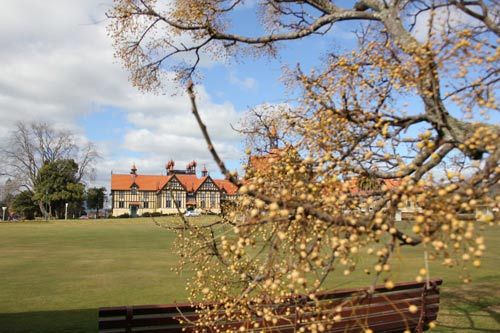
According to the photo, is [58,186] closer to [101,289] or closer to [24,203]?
[24,203]

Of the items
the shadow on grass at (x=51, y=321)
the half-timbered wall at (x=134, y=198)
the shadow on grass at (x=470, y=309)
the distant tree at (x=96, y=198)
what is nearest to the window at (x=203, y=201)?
the shadow on grass at (x=51, y=321)

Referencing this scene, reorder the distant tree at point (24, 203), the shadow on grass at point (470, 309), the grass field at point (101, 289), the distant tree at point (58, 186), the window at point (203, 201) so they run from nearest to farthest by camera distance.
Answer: the window at point (203, 201) < the shadow on grass at point (470, 309) < the grass field at point (101, 289) < the distant tree at point (58, 186) < the distant tree at point (24, 203)

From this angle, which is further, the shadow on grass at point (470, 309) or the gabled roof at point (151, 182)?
the gabled roof at point (151, 182)

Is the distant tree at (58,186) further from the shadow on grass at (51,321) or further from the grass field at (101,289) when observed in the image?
the shadow on grass at (51,321)

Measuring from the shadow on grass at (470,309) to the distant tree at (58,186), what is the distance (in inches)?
3145

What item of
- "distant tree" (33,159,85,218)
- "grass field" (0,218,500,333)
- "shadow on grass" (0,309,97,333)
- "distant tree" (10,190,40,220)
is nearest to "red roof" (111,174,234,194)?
"distant tree" (33,159,85,218)

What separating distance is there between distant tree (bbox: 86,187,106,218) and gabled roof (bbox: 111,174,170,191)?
2.92 m

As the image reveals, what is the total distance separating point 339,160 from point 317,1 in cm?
603

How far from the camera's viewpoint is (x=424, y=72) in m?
3.28

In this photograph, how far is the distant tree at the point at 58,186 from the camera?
3204 inches

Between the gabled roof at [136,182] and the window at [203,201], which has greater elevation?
the gabled roof at [136,182]

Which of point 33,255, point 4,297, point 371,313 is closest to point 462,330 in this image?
point 371,313

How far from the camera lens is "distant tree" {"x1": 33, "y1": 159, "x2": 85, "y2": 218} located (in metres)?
81.4

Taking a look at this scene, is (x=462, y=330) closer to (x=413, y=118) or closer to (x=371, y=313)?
(x=371, y=313)
